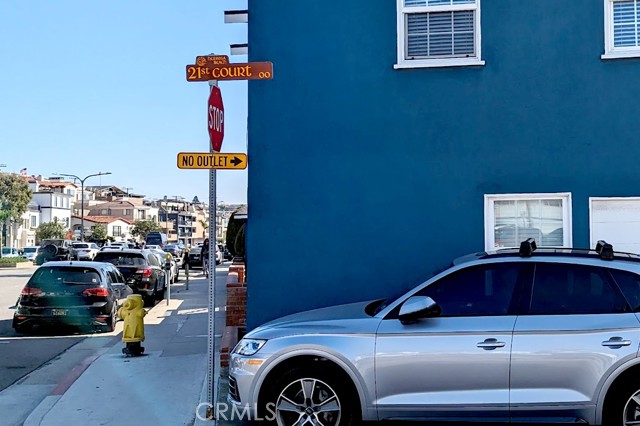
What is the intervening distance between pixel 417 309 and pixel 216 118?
2.65 metres

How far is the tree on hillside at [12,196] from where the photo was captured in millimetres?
64875

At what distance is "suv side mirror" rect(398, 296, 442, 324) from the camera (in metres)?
5.62

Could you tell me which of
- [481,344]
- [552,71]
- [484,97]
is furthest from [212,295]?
[552,71]

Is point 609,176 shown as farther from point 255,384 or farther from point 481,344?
point 255,384

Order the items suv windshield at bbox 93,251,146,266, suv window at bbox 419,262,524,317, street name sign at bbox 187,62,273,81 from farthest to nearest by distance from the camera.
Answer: suv windshield at bbox 93,251,146,266
street name sign at bbox 187,62,273,81
suv window at bbox 419,262,524,317

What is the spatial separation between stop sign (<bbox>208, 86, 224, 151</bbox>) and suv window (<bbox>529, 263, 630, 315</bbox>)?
3110 mm

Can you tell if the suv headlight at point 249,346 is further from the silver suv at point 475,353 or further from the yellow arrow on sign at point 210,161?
the yellow arrow on sign at point 210,161

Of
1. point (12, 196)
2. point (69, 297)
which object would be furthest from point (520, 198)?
point (12, 196)

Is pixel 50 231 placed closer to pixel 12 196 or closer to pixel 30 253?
pixel 12 196

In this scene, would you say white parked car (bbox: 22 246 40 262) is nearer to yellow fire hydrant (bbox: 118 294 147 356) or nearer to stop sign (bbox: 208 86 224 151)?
yellow fire hydrant (bbox: 118 294 147 356)

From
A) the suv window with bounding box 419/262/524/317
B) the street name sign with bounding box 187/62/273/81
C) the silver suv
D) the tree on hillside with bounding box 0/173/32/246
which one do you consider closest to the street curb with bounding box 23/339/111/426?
the silver suv

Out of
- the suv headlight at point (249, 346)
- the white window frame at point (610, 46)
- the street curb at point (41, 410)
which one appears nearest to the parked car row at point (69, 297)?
the street curb at point (41, 410)

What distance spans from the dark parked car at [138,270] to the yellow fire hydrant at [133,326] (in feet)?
29.7

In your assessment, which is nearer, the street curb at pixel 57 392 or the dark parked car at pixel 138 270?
the street curb at pixel 57 392
